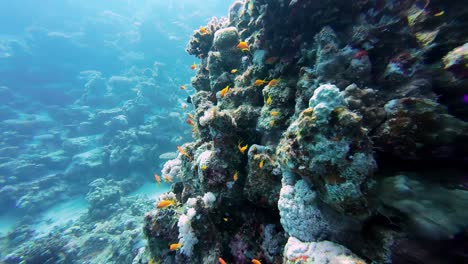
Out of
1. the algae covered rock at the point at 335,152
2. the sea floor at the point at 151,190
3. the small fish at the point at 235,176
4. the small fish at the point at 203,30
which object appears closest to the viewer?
the algae covered rock at the point at 335,152

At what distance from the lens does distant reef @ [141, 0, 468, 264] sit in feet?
7.25

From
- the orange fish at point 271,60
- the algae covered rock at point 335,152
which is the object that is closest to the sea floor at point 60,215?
the orange fish at point 271,60

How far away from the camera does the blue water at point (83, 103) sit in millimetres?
17281

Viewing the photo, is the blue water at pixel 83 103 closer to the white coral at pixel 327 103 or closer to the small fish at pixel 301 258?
the small fish at pixel 301 258

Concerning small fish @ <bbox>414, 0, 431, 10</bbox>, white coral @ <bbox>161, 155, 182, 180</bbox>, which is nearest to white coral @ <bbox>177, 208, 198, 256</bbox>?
white coral @ <bbox>161, 155, 182, 180</bbox>

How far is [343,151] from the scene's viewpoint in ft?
8.01

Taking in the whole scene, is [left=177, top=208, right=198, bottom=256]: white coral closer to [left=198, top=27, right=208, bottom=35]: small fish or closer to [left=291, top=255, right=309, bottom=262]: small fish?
[left=291, top=255, right=309, bottom=262]: small fish

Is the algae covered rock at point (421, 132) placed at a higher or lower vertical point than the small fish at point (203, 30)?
lower

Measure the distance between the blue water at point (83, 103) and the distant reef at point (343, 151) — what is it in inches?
521

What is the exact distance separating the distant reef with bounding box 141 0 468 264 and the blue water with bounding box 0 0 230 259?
1324 cm

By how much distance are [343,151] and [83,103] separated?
34339mm

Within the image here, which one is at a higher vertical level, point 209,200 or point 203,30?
point 203,30

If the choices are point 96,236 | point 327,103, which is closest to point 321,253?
point 327,103

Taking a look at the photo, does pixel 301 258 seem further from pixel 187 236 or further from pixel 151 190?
pixel 151 190
